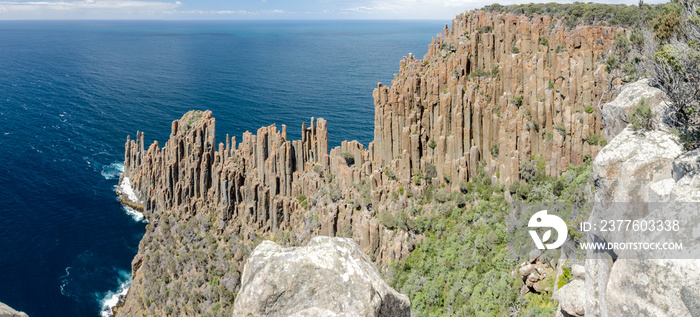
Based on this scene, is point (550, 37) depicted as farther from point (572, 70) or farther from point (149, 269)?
point (149, 269)

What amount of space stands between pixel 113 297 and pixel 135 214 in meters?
25.7

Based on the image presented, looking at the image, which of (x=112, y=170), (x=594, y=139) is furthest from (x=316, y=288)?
(x=112, y=170)

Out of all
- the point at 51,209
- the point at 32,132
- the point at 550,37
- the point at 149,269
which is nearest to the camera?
the point at 550,37

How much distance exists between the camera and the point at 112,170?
111250 millimetres

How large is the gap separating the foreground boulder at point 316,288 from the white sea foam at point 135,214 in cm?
8962

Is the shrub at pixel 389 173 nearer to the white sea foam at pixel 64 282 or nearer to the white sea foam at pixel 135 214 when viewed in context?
the white sea foam at pixel 64 282

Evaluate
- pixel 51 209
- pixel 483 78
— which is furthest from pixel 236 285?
pixel 51 209

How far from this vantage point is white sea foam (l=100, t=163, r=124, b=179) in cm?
10812

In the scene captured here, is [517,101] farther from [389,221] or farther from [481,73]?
[389,221]

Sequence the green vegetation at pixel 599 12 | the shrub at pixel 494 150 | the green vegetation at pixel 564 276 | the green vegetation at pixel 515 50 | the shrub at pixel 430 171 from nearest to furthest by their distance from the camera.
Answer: the green vegetation at pixel 564 276, the shrub at pixel 494 150, the shrub at pixel 430 171, the green vegetation at pixel 515 50, the green vegetation at pixel 599 12

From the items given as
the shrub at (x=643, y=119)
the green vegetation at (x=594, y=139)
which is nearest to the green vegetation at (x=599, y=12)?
the green vegetation at (x=594, y=139)

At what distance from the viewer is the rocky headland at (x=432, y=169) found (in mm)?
18562

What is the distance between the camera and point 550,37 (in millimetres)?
51812

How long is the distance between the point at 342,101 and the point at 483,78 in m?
92.2
